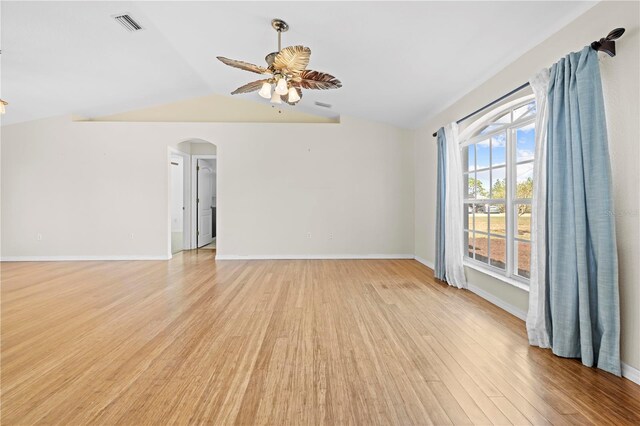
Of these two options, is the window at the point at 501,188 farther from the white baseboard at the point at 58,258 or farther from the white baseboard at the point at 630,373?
the white baseboard at the point at 58,258

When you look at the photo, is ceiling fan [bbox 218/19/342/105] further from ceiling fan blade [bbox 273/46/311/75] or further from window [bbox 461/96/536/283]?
window [bbox 461/96/536/283]

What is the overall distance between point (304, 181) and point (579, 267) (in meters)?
4.72

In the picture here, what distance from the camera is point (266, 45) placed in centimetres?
374

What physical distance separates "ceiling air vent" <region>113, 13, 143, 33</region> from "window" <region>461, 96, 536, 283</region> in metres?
4.44

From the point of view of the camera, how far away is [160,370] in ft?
6.33

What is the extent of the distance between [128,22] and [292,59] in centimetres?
246

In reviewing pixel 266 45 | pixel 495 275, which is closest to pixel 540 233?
pixel 495 275

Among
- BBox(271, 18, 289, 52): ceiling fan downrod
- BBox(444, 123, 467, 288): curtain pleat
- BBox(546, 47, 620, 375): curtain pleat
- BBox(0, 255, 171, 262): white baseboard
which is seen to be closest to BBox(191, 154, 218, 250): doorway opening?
BBox(0, 255, 171, 262): white baseboard

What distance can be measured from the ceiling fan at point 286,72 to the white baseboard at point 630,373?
314 cm

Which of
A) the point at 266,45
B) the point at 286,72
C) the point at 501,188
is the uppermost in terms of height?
the point at 266,45

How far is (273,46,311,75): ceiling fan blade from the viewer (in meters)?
2.48

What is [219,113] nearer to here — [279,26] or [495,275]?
[279,26]

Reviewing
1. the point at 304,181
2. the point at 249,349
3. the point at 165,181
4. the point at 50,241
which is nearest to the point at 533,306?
the point at 249,349

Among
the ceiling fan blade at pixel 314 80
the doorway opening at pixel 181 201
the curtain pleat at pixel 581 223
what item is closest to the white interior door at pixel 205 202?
the doorway opening at pixel 181 201
